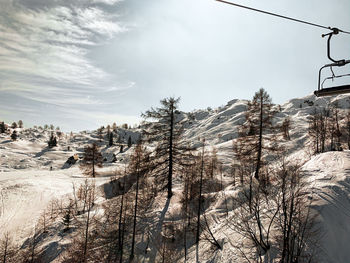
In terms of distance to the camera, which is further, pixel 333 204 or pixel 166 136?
pixel 166 136

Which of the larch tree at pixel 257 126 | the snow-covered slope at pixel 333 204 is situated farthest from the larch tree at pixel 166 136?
the snow-covered slope at pixel 333 204

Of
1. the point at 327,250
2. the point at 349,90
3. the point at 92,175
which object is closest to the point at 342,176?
the point at 327,250

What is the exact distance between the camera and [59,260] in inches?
558

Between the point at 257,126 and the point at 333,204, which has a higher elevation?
the point at 257,126

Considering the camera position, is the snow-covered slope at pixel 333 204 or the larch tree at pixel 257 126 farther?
the larch tree at pixel 257 126

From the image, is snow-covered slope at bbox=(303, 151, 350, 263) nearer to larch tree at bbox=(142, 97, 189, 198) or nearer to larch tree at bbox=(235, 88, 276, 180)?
larch tree at bbox=(235, 88, 276, 180)

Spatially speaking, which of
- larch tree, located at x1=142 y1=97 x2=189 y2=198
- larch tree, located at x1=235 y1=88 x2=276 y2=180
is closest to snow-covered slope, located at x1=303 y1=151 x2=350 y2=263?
larch tree, located at x1=235 y1=88 x2=276 y2=180

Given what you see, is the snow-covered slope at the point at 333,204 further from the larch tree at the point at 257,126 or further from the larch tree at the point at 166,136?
the larch tree at the point at 166,136

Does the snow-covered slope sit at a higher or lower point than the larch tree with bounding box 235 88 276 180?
lower

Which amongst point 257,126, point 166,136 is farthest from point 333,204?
point 166,136

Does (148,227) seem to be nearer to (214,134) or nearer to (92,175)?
(92,175)

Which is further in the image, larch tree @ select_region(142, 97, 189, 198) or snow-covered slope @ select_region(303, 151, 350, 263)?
larch tree @ select_region(142, 97, 189, 198)

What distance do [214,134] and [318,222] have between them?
81.7 m

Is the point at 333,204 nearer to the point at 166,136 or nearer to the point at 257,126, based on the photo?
the point at 257,126
